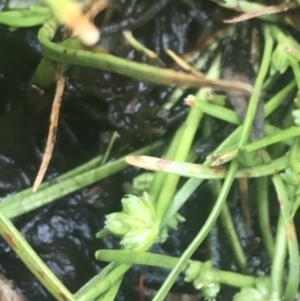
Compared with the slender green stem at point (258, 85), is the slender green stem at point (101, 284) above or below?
below

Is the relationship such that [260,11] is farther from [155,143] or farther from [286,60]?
[155,143]

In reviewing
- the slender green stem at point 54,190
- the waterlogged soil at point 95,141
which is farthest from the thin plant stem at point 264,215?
the slender green stem at point 54,190

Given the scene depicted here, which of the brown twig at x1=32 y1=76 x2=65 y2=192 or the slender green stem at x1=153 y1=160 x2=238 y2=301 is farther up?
the brown twig at x1=32 y1=76 x2=65 y2=192

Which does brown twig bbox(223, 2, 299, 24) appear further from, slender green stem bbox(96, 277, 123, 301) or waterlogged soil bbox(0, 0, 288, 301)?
slender green stem bbox(96, 277, 123, 301)

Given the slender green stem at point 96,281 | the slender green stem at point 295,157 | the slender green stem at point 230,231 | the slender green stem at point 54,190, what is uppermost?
the slender green stem at point 295,157

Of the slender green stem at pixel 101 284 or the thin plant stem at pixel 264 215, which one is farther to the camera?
the thin plant stem at pixel 264 215

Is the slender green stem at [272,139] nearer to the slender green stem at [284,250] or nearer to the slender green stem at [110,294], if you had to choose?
the slender green stem at [284,250]

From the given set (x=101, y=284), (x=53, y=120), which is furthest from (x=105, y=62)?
(x=101, y=284)

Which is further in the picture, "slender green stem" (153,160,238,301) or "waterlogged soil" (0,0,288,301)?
"waterlogged soil" (0,0,288,301)

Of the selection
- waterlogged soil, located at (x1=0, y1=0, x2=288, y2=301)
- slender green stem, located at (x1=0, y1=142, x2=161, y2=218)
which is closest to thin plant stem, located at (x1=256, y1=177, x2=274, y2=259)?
waterlogged soil, located at (x1=0, y1=0, x2=288, y2=301)
